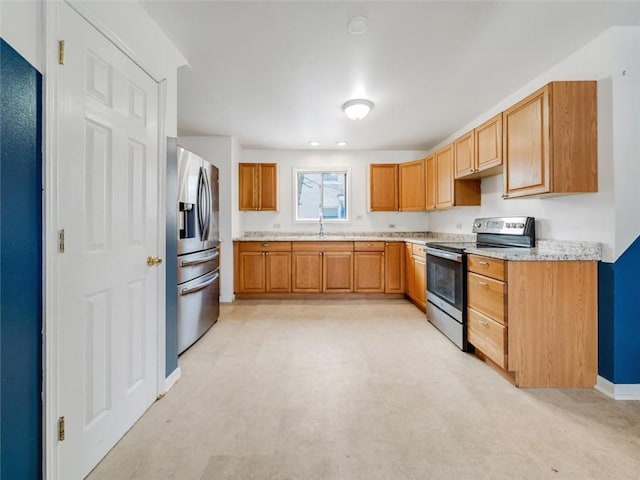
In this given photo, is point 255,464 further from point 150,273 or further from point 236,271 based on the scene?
point 236,271

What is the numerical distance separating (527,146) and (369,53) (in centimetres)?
139

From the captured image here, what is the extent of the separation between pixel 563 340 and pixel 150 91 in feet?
10.3

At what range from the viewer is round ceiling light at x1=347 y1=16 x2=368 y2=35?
77.4 inches

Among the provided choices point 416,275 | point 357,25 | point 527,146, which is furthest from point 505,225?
point 357,25

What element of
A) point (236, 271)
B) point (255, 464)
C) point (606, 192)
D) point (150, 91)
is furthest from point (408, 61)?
point (236, 271)

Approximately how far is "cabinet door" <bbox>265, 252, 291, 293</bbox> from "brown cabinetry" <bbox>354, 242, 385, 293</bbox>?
1.01m

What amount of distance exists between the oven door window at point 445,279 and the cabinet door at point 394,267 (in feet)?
3.36

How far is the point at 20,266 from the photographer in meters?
1.11

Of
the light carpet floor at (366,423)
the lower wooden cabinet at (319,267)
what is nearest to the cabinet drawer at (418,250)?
the lower wooden cabinet at (319,267)

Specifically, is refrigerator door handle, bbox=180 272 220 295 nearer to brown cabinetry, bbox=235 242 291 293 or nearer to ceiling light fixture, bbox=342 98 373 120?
brown cabinetry, bbox=235 242 291 293

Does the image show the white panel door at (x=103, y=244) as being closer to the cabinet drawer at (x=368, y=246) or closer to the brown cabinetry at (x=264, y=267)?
the brown cabinetry at (x=264, y=267)

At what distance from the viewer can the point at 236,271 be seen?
187 inches

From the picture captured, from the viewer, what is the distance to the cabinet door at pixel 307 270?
4742mm

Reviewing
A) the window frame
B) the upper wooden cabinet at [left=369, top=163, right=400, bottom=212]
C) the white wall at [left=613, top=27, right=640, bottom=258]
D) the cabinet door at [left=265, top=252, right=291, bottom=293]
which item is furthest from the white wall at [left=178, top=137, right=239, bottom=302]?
the white wall at [left=613, top=27, right=640, bottom=258]
